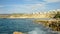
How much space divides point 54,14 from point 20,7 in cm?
72

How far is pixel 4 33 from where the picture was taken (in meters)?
2.24

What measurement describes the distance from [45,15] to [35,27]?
33 centimetres

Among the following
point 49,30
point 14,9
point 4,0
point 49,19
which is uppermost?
point 4,0

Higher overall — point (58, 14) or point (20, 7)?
point (20, 7)

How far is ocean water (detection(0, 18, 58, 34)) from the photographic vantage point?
7.44ft

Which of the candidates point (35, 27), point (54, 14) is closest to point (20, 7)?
point (35, 27)

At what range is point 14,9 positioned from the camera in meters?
2.30

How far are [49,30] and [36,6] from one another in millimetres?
559

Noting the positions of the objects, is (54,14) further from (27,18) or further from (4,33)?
(4,33)

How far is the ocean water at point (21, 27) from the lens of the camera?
89.3 inches

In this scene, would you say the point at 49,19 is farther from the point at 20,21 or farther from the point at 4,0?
the point at 4,0

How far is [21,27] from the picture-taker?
228 centimetres

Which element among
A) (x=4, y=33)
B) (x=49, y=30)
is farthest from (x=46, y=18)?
(x=4, y=33)

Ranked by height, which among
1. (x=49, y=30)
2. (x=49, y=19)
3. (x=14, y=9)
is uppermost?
(x=14, y=9)
